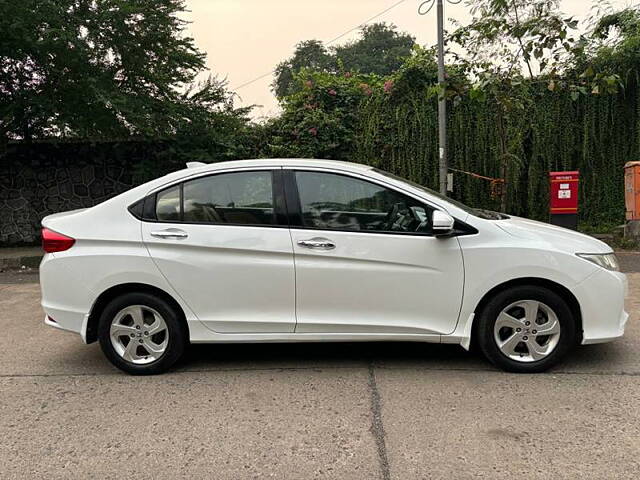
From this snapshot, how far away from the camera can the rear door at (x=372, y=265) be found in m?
3.96

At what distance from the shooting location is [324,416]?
345cm

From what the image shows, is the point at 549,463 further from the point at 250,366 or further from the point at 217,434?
the point at 250,366

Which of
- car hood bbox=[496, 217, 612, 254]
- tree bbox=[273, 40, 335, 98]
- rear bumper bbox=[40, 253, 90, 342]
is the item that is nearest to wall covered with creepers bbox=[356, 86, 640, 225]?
car hood bbox=[496, 217, 612, 254]

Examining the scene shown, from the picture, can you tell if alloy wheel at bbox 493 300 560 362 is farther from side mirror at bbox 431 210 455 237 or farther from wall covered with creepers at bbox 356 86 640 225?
wall covered with creepers at bbox 356 86 640 225

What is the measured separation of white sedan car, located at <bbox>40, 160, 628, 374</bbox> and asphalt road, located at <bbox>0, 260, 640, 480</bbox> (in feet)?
1.02

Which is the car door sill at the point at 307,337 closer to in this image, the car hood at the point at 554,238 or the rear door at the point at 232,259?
the rear door at the point at 232,259

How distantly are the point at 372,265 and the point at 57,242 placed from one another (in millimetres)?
2421

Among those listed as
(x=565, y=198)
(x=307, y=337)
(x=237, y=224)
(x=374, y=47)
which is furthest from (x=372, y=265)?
A: (x=374, y=47)

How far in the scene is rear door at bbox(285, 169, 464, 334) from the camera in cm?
396

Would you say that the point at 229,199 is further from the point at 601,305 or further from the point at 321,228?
the point at 601,305

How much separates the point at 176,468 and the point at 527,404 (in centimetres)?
222

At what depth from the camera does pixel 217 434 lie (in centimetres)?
325

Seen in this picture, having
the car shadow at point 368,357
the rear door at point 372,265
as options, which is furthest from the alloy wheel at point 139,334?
the rear door at point 372,265

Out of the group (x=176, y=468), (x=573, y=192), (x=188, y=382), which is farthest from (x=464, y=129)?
(x=176, y=468)
